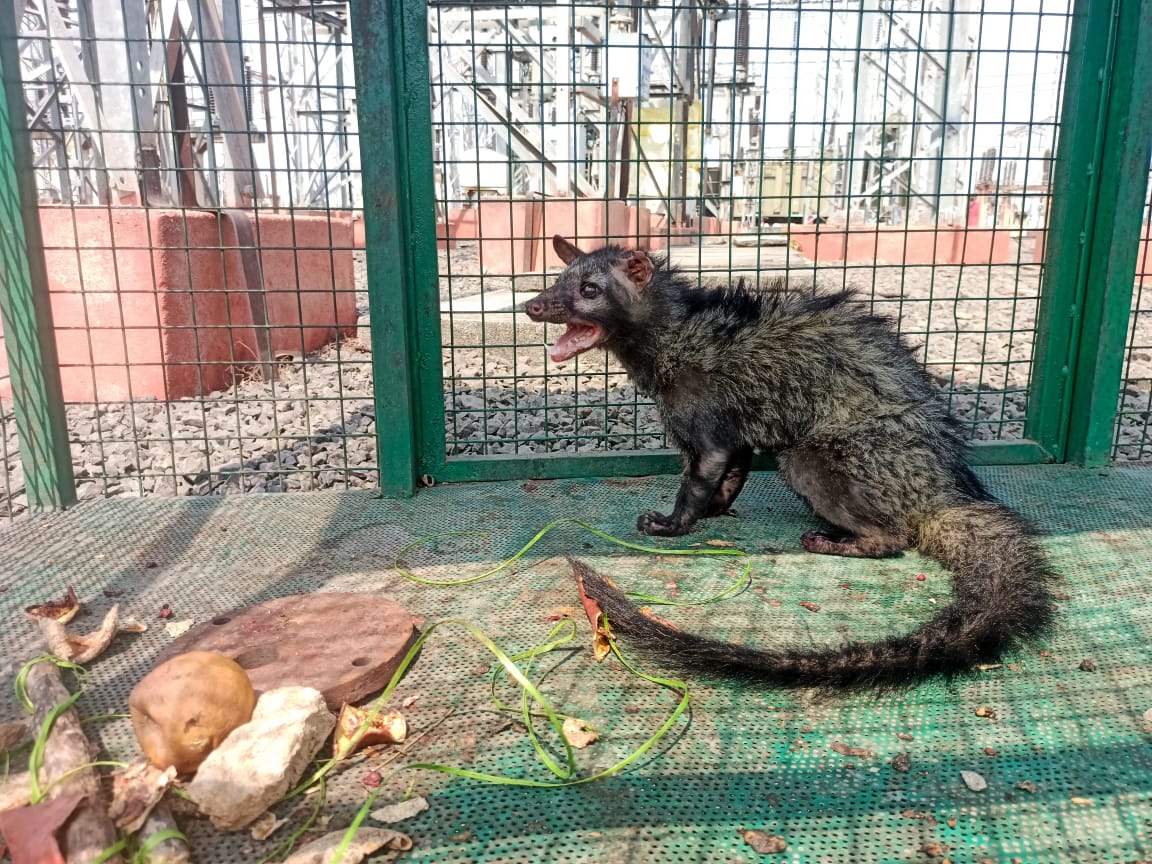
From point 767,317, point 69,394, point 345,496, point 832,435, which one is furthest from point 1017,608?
point 69,394

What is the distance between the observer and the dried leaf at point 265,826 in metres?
1.89

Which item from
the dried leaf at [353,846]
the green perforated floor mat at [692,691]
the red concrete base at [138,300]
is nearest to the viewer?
the dried leaf at [353,846]

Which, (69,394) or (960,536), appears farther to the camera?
(69,394)

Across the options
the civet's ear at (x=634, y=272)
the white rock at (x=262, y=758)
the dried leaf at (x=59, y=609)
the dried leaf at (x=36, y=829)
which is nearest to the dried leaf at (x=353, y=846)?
the white rock at (x=262, y=758)

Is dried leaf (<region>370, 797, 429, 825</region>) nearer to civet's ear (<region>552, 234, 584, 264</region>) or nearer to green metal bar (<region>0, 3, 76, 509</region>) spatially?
civet's ear (<region>552, 234, 584, 264</region>)

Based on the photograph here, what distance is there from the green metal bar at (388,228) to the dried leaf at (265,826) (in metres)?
2.27

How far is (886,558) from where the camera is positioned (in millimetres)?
3467

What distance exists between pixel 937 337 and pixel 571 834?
802 cm

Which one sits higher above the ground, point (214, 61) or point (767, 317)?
point (214, 61)

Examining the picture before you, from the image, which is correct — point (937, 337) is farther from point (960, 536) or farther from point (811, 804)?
point (811, 804)

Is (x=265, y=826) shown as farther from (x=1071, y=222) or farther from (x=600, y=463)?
(x=1071, y=222)

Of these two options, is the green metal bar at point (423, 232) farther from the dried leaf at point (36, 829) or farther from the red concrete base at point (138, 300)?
the dried leaf at point (36, 829)

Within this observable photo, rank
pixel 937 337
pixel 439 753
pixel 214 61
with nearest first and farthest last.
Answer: pixel 439 753, pixel 214 61, pixel 937 337

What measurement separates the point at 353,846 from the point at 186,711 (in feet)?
1.71
